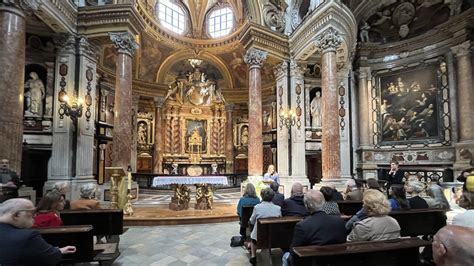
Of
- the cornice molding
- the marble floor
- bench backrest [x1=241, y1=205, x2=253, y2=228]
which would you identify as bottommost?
the marble floor

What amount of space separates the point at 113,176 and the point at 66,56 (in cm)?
512

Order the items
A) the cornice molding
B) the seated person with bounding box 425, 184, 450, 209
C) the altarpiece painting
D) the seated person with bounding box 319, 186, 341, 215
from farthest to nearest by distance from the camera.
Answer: the altarpiece painting → the cornice molding → the seated person with bounding box 425, 184, 450, 209 → the seated person with bounding box 319, 186, 341, 215

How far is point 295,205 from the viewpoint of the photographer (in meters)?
3.94

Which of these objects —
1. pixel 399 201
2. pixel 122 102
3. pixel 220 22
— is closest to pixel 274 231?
pixel 399 201

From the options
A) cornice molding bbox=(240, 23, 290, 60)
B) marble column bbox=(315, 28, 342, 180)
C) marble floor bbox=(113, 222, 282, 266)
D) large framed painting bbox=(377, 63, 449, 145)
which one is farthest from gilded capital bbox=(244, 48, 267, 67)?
marble floor bbox=(113, 222, 282, 266)

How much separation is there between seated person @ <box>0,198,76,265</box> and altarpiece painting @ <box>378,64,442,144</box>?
13.2m

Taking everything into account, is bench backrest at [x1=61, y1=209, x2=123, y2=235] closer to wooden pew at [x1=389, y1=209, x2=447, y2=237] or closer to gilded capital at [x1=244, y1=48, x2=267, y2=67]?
wooden pew at [x1=389, y1=209, x2=447, y2=237]

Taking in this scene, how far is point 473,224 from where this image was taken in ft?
7.53

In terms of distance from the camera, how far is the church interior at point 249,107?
6555mm

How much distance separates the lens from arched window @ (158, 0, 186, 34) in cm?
1589

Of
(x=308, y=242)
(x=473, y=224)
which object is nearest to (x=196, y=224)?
(x=308, y=242)

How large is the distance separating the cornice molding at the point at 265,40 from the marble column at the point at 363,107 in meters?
4.19

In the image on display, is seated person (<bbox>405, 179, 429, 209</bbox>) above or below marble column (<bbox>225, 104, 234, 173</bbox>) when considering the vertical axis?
below

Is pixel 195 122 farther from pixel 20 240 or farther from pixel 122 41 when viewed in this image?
pixel 20 240
